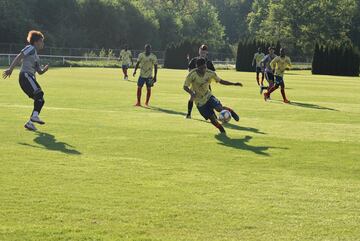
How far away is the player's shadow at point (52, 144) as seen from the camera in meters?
9.80

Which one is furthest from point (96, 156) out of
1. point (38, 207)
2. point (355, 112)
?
point (355, 112)

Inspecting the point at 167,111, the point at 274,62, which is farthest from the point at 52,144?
the point at 274,62

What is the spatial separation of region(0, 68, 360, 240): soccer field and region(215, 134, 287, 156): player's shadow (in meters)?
0.02

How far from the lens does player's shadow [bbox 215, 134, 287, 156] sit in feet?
33.8

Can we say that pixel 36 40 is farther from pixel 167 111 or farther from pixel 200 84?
pixel 167 111

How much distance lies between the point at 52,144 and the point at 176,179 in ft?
11.4

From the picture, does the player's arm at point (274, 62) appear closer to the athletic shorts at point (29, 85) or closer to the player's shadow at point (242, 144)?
the player's shadow at point (242, 144)

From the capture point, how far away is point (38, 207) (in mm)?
6195

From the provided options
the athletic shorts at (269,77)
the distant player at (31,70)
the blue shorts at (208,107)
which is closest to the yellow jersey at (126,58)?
the athletic shorts at (269,77)

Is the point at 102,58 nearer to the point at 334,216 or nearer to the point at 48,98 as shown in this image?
the point at 48,98

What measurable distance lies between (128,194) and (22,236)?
179cm

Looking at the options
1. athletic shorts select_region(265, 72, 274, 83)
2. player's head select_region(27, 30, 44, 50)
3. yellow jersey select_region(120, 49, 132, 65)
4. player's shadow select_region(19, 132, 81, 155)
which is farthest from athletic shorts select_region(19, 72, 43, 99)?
yellow jersey select_region(120, 49, 132, 65)

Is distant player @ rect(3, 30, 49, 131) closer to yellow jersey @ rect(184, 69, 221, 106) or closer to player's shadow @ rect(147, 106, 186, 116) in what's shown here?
yellow jersey @ rect(184, 69, 221, 106)

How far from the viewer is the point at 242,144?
11016 millimetres
